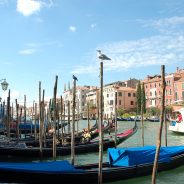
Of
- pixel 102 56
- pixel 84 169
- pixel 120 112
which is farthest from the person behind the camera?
pixel 120 112

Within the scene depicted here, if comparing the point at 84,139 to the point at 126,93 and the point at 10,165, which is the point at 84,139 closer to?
the point at 10,165

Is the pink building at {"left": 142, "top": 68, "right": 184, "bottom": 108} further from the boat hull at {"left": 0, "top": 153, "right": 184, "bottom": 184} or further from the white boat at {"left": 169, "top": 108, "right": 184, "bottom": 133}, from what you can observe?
the boat hull at {"left": 0, "top": 153, "right": 184, "bottom": 184}

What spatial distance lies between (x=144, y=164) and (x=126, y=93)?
4967 centimetres

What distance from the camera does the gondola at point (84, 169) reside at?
7750mm

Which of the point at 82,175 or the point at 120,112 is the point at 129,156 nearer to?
the point at 82,175

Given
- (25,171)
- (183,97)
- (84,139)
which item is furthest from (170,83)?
(25,171)

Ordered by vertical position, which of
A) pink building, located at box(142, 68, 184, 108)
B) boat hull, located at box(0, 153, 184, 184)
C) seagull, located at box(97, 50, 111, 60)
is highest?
pink building, located at box(142, 68, 184, 108)

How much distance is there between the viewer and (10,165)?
7793 millimetres

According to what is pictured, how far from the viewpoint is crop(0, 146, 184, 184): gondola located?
775cm

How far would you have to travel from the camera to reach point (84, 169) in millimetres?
9031

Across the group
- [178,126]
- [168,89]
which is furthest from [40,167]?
[168,89]

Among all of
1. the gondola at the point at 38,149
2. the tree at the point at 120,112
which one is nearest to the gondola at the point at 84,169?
the gondola at the point at 38,149

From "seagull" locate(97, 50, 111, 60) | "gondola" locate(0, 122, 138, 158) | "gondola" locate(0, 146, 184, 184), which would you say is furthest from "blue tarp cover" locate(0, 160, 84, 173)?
"gondola" locate(0, 122, 138, 158)

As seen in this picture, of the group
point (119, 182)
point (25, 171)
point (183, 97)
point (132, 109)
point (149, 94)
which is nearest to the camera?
point (25, 171)
